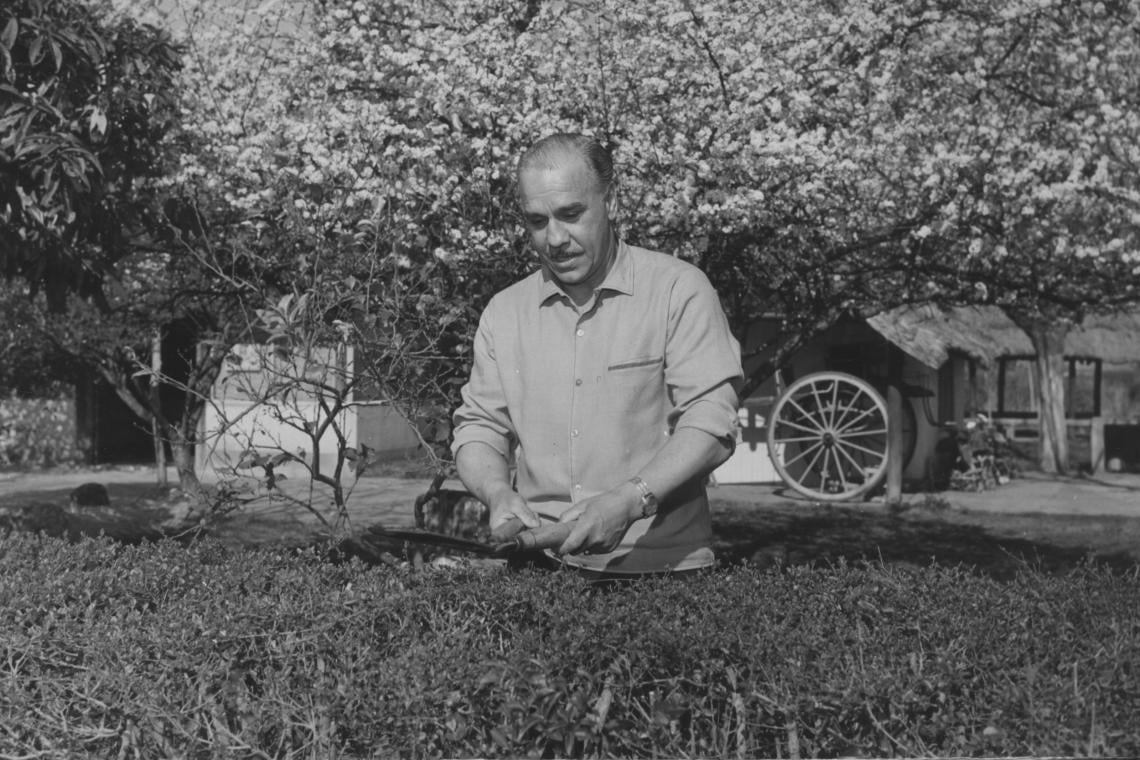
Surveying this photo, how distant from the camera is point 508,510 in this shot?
2447 mm

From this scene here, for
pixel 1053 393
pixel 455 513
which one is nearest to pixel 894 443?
pixel 1053 393

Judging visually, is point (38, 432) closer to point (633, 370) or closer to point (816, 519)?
point (816, 519)

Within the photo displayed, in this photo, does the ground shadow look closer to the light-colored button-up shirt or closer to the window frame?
the light-colored button-up shirt

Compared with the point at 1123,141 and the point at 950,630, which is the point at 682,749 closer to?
the point at 950,630

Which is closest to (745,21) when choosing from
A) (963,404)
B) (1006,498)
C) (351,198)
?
(351,198)

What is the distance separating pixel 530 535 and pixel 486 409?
51 cm

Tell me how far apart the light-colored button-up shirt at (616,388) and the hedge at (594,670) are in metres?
0.17

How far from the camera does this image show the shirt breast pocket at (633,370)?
102 inches

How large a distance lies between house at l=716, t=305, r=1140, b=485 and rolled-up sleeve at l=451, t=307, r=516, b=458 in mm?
10729

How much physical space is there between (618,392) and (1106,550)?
1038 cm

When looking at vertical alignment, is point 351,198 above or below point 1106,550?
above

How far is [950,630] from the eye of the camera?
2.49 meters

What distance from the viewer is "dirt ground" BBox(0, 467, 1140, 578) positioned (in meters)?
11.1

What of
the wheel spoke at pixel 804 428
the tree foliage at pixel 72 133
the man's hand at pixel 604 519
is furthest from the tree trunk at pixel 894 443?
the man's hand at pixel 604 519
